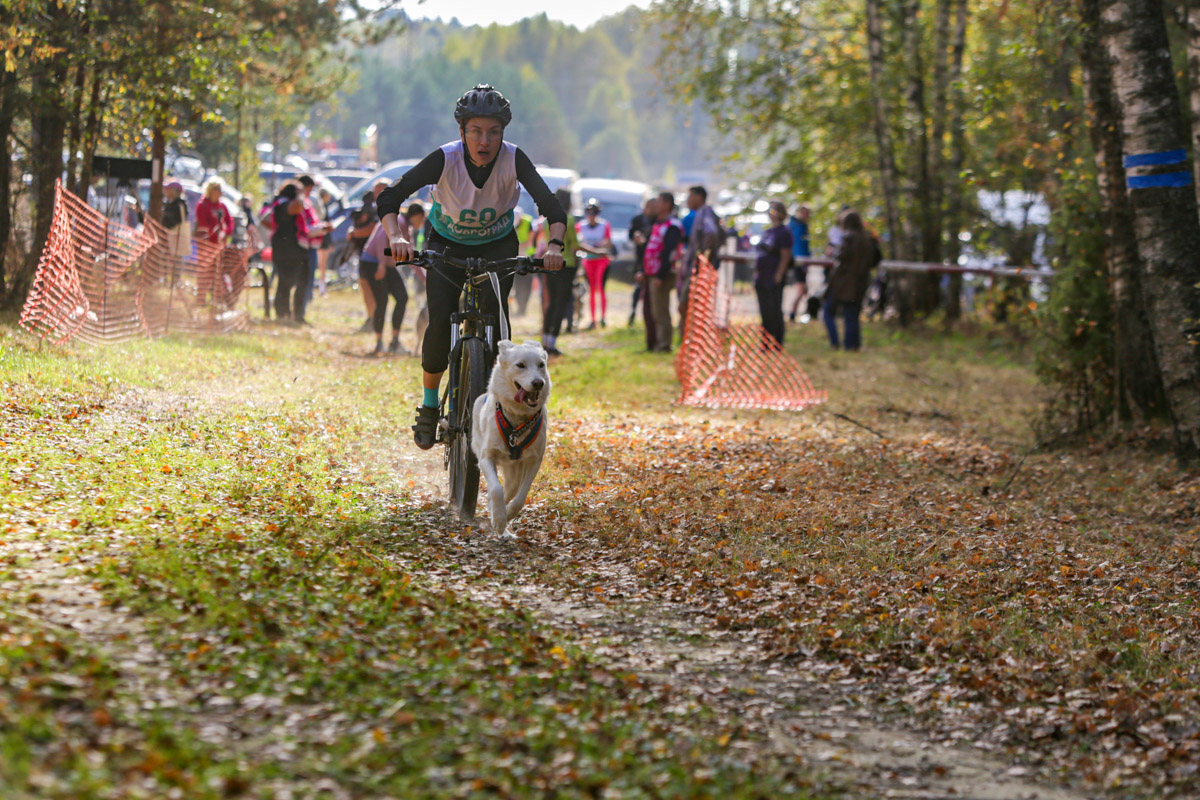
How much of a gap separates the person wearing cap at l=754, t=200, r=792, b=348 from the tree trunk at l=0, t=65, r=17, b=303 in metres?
9.46

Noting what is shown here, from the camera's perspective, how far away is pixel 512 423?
20.6 ft

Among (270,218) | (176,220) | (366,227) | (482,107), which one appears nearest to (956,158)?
(366,227)

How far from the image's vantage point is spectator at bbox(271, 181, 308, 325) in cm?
1812

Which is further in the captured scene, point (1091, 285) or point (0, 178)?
point (0, 178)

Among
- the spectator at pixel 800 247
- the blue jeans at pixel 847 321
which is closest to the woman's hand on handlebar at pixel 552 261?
the blue jeans at pixel 847 321

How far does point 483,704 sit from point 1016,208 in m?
24.6

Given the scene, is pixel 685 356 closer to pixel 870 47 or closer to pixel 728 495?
pixel 728 495

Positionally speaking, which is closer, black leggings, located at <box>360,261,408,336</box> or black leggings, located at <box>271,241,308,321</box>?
black leggings, located at <box>360,261,408,336</box>

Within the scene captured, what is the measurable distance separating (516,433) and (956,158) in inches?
707

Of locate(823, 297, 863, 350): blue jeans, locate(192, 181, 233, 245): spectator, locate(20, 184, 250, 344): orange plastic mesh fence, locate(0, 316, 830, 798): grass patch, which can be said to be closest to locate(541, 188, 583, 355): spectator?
locate(823, 297, 863, 350): blue jeans

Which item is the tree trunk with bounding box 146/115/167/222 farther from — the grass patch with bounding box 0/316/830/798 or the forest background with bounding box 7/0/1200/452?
the grass patch with bounding box 0/316/830/798

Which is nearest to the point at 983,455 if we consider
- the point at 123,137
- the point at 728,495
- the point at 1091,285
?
the point at 1091,285

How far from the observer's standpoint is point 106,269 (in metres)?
13.4

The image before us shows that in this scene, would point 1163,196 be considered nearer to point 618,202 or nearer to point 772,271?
point 772,271
